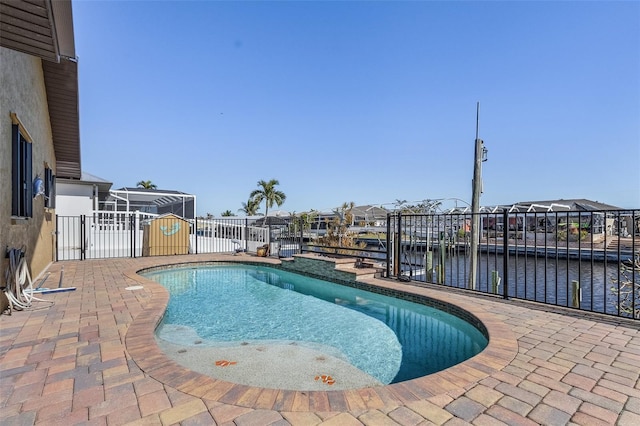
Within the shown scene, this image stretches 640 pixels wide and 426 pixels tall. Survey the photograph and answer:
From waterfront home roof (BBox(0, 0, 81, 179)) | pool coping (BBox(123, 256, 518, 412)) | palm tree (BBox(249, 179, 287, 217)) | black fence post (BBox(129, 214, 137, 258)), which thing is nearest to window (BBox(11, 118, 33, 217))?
waterfront home roof (BBox(0, 0, 81, 179))

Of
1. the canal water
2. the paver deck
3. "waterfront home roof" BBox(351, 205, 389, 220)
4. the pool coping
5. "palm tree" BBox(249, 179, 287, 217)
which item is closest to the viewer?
the paver deck

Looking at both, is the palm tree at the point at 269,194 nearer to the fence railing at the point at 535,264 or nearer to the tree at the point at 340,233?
the tree at the point at 340,233

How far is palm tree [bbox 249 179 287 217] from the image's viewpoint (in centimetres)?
3825

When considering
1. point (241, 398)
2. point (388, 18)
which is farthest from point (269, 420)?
point (388, 18)

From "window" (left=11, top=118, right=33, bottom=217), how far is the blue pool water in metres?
2.54

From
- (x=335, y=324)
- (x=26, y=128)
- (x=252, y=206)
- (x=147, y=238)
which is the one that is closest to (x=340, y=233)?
(x=147, y=238)

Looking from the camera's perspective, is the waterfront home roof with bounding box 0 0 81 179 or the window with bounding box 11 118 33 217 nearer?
the waterfront home roof with bounding box 0 0 81 179

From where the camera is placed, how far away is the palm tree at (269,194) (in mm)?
38250

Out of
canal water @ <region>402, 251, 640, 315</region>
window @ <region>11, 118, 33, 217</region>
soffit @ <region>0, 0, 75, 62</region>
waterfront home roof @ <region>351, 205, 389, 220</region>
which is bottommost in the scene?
canal water @ <region>402, 251, 640, 315</region>

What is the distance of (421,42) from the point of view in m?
9.59

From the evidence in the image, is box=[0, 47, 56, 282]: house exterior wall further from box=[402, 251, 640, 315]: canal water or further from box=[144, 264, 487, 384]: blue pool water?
box=[402, 251, 640, 315]: canal water

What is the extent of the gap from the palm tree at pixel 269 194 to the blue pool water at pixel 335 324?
→ 3073cm

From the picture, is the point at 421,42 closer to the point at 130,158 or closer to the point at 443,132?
the point at 443,132

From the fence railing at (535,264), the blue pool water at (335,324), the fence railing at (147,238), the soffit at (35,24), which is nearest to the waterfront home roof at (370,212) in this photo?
the fence railing at (535,264)
